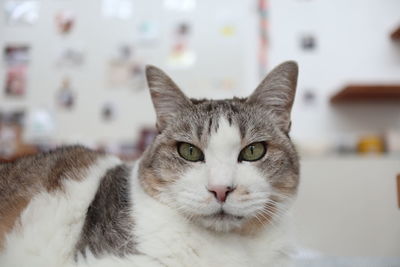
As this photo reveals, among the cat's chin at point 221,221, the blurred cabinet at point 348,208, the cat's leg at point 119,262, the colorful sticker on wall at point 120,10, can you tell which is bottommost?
the blurred cabinet at point 348,208

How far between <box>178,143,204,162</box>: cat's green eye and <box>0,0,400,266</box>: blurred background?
5.80ft

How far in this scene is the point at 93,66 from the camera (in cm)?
278

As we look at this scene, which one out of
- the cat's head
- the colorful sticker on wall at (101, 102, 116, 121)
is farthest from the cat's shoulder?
the colorful sticker on wall at (101, 102, 116, 121)

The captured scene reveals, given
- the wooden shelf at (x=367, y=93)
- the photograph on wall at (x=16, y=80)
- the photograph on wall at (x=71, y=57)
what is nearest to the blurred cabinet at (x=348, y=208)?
the wooden shelf at (x=367, y=93)

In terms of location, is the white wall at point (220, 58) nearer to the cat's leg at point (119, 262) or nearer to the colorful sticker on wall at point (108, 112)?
the colorful sticker on wall at point (108, 112)

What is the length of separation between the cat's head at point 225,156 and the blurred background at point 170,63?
5.11 feet

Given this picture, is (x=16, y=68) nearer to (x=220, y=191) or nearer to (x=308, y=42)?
(x=308, y=42)

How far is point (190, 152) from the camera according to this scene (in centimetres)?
93

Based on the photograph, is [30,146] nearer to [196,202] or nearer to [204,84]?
[204,84]

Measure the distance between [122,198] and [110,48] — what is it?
209 cm

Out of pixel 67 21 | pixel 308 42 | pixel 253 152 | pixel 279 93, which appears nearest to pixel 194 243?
pixel 253 152

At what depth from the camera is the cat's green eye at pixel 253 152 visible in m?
0.91

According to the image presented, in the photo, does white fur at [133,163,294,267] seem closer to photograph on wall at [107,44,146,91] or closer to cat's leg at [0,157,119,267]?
cat's leg at [0,157,119,267]

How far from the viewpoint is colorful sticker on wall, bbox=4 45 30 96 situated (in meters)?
2.79
